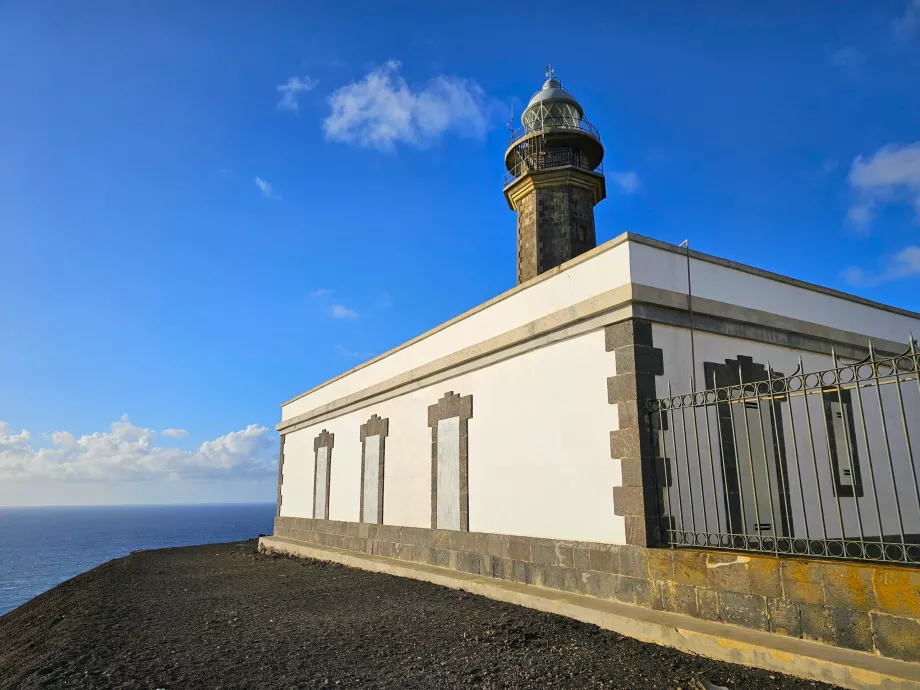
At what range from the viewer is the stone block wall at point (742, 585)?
4.63m

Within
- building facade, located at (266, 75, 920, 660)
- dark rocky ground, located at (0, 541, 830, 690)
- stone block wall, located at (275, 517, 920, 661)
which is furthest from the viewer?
building facade, located at (266, 75, 920, 660)

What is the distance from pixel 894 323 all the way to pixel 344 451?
11985 millimetres

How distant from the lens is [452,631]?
6.77 meters

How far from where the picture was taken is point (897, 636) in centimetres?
455

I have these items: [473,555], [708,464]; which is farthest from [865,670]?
[473,555]

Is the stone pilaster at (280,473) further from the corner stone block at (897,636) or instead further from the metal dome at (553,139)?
the corner stone block at (897,636)

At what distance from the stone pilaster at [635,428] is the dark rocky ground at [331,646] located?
127 centimetres

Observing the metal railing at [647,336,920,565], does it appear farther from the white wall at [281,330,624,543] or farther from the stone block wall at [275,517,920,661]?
the white wall at [281,330,624,543]

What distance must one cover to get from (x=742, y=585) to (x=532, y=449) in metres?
3.72

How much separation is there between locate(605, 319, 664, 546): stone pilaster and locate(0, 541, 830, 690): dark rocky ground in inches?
50.1

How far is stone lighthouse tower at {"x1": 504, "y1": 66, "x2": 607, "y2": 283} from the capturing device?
18.0 metres

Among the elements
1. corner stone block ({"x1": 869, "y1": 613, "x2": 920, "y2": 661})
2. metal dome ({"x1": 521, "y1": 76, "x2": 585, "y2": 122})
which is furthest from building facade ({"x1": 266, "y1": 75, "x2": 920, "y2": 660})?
metal dome ({"x1": 521, "y1": 76, "x2": 585, "y2": 122})

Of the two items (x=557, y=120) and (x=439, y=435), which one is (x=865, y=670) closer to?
(x=439, y=435)

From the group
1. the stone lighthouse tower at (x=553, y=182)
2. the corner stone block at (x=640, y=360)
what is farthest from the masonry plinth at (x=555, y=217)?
the corner stone block at (x=640, y=360)
